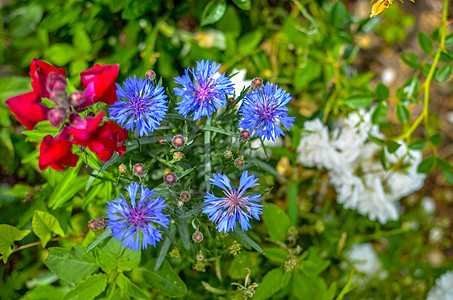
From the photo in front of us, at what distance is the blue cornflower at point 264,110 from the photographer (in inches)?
31.7

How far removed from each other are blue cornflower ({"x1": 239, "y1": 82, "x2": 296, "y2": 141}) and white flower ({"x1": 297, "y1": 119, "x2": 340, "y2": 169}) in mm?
425

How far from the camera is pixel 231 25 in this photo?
1523 millimetres

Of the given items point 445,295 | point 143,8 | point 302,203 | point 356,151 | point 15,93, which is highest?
point 143,8

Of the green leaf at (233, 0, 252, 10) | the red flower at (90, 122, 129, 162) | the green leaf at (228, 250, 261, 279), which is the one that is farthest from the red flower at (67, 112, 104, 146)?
the green leaf at (233, 0, 252, 10)

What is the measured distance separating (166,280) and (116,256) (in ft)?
0.49

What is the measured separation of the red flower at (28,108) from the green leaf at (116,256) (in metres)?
0.38

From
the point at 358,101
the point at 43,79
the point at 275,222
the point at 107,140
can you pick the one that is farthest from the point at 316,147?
the point at 43,79

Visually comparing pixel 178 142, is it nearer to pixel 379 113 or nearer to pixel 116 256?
pixel 116 256

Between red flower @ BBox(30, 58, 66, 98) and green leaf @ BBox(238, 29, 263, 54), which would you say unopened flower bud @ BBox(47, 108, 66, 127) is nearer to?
red flower @ BBox(30, 58, 66, 98)

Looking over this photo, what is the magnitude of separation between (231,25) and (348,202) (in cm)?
87

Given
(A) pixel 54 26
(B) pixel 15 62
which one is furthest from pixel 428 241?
(B) pixel 15 62

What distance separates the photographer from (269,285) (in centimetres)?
104

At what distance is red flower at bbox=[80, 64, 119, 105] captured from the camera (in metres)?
0.73

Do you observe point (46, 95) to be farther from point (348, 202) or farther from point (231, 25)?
point (348, 202)
